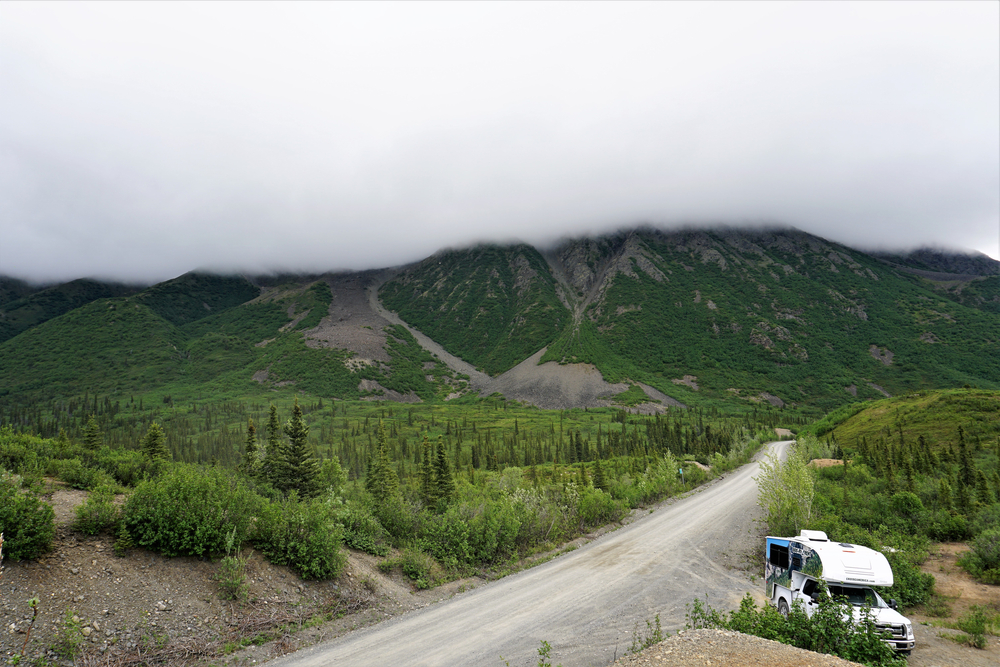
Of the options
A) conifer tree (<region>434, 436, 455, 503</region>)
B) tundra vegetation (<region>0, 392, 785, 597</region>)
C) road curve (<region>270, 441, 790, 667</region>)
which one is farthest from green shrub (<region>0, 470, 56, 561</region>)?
conifer tree (<region>434, 436, 455, 503</region>)

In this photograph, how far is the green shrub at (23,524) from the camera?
10.7m

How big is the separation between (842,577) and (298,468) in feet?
93.3

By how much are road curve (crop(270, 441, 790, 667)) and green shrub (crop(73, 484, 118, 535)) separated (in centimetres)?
647

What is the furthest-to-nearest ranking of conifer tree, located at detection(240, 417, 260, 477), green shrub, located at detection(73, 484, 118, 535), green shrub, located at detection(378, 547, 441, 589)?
1. conifer tree, located at detection(240, 417, 260, 477)
2. green shrub, located at detection(378, 547, 441, 589)
3. green shrub, located at detection(73, 484, 118, 535)

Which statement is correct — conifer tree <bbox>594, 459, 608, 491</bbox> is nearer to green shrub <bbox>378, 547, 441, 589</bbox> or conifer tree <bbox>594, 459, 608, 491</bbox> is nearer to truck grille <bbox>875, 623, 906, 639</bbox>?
green shrub <bbox>378, 547, 441, 589</bbox>

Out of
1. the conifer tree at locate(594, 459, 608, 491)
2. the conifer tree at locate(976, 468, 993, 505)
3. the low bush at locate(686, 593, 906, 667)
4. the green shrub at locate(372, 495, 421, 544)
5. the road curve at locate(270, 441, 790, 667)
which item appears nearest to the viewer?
the low bush at locate(686, 593, 906, 667)

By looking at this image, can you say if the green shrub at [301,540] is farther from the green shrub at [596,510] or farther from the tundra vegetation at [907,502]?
the tundra vegetation at [907,502]

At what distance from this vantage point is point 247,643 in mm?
12547

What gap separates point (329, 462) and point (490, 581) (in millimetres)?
18525

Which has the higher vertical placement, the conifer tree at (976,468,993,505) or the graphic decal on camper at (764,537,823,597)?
the graphic decal on camper at (764,537,823,597)

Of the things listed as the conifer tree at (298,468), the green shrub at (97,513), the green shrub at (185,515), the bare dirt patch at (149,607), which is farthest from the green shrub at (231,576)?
the conifer tree at (298,468)

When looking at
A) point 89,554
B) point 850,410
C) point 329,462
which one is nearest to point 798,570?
point 89,554

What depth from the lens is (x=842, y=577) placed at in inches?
586

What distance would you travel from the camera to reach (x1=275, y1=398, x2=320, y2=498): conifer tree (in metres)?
28.7
